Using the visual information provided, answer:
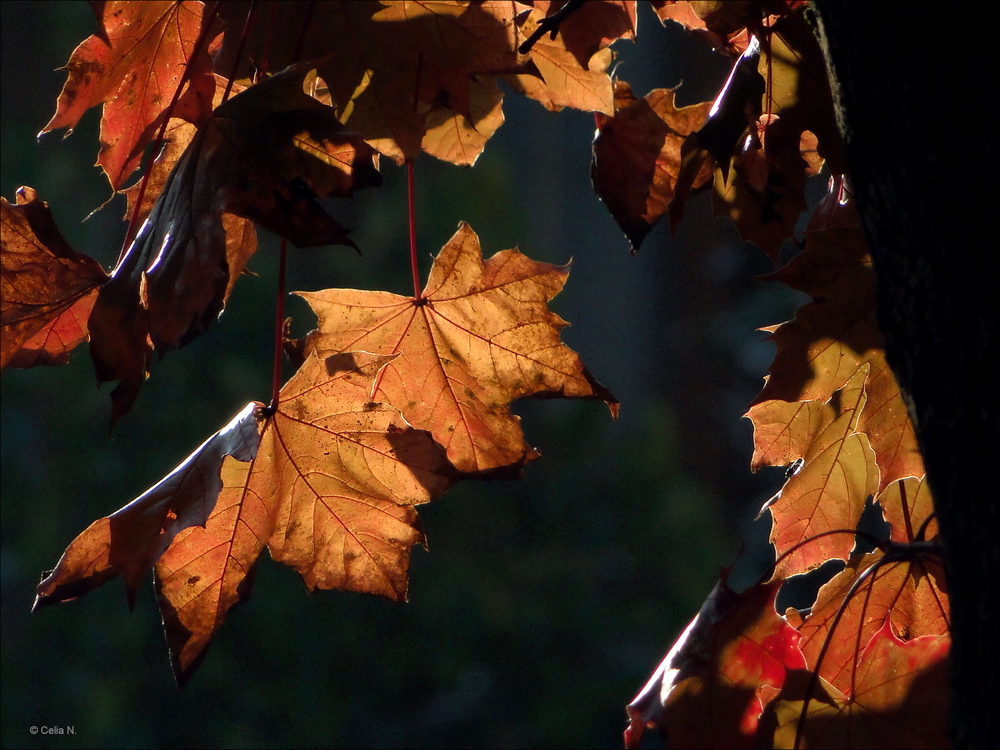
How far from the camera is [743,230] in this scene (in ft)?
1.97

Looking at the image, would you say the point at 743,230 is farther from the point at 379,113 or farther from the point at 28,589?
the point at 28,589

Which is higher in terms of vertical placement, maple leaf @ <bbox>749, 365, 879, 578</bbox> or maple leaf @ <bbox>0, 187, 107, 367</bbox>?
maple leaf @ <bbox>0, 187, 107, 367</bbox>

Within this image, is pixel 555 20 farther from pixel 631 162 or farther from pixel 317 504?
pixel 317 504

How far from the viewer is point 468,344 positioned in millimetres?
632

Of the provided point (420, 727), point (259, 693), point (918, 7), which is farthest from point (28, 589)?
point (918, 7)

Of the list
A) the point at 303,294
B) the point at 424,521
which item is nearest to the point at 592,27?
the point at 303,294

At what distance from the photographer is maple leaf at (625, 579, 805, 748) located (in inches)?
18.5

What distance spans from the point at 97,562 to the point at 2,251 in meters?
0.21

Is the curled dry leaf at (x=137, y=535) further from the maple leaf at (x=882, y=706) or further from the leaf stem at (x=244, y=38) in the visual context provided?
the maple leaf at (x=882, y=706)

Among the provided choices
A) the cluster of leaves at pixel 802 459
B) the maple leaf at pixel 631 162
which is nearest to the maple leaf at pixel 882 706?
the cluster of leaves at pixel 802 459

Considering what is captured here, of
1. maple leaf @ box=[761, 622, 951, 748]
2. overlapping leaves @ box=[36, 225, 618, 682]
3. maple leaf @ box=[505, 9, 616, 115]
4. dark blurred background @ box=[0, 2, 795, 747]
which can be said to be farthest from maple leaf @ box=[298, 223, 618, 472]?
dark blurred background @ box=[0, 2, 795, 747]

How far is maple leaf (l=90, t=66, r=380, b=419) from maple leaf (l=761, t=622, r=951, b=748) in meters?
0.39

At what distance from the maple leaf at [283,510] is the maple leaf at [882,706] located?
258 millimetres

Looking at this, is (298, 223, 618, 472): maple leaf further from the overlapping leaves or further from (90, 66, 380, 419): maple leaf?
(90, 66, 380, 419): maple leaf
